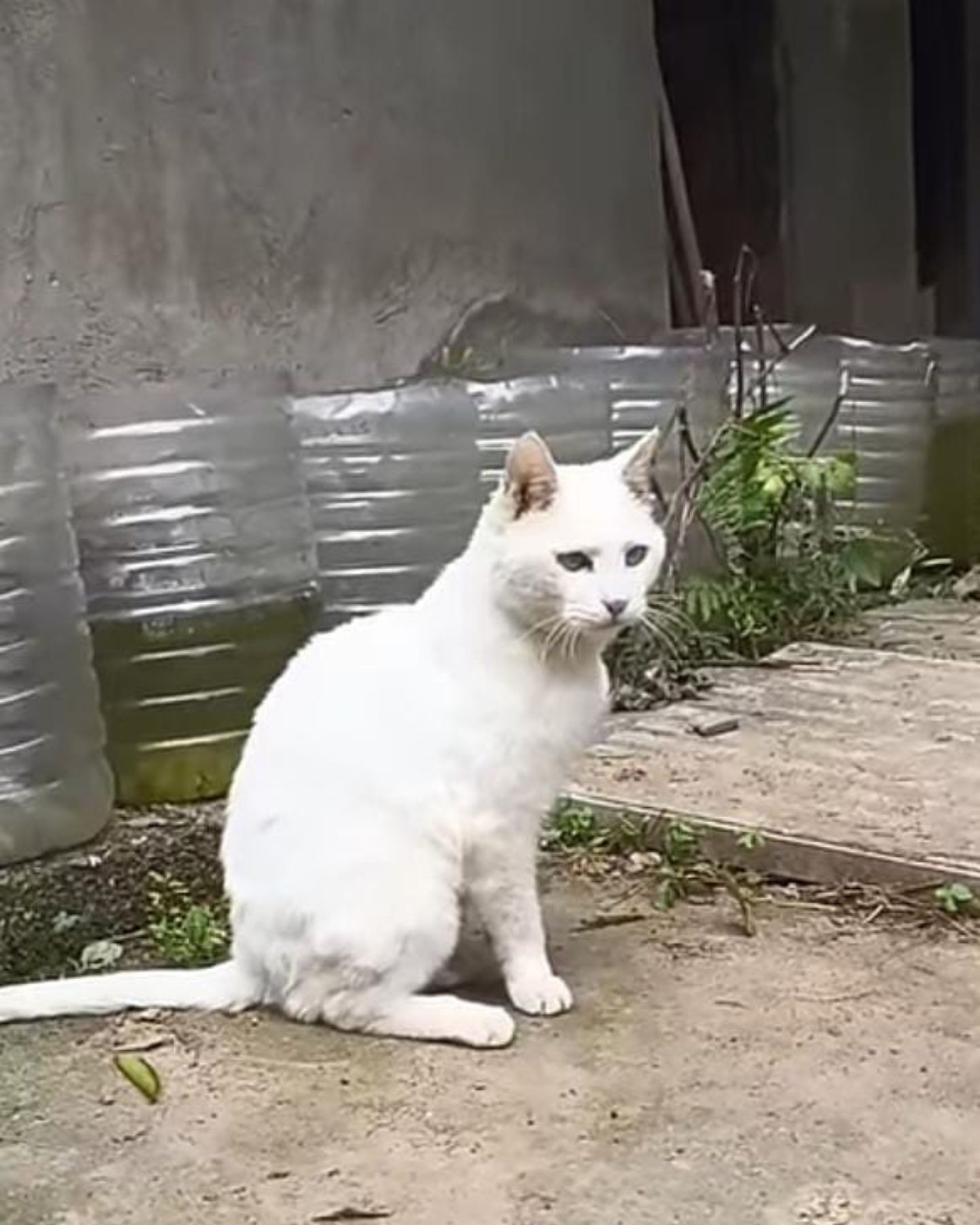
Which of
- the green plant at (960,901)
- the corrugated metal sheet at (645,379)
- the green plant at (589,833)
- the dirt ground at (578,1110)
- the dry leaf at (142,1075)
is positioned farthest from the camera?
the corrugated metal sheet at (645,379)

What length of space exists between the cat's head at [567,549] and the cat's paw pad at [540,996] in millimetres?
440

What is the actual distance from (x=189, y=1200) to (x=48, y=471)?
5.64ft

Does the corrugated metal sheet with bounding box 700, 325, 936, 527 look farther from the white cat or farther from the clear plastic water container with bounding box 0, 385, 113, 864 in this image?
the white cat

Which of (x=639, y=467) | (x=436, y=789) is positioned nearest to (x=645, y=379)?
(x=639, y=467)

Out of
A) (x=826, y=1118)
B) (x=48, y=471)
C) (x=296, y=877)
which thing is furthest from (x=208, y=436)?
(x=826, y=1118)

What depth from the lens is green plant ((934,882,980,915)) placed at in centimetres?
265

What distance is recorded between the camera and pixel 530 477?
2.32 m

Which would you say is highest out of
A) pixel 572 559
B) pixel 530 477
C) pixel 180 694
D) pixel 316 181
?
pixel 316 181

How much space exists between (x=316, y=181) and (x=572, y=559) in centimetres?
202

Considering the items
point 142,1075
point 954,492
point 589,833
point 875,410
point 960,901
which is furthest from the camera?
point 954,492

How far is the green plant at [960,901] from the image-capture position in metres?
2.65

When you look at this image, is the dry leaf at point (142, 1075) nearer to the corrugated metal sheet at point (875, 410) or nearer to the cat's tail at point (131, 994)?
the cat's tail at point (131, 994)

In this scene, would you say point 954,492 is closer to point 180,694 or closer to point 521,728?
point 180,694

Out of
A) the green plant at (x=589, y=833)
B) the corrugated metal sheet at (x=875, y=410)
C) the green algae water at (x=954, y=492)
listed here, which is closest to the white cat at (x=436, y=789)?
the green plant at (x=589, y=833)
